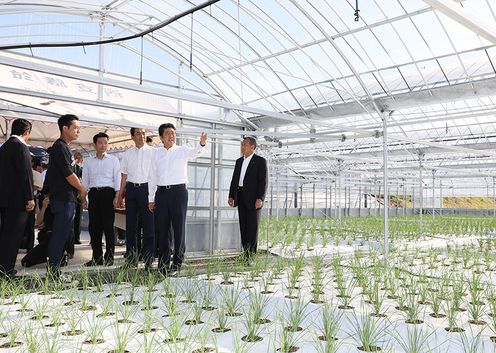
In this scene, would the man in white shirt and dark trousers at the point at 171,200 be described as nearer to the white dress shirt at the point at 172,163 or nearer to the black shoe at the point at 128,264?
the white dress shirt at the point at 172,163

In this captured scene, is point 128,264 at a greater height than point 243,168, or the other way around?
point 243,168

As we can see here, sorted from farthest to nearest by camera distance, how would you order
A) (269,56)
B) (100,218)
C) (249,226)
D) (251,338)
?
(269,56) → (249,226) → (100,218) → (251,338)

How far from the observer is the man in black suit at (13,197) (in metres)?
3.78

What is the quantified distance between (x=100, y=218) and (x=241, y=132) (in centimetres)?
185

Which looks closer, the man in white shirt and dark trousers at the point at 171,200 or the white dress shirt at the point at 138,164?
the man in white shirt and dark trousers at the point at 171,200

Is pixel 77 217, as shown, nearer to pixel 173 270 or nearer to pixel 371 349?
pixel 173 270

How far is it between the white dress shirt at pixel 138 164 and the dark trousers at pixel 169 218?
426 millimetres

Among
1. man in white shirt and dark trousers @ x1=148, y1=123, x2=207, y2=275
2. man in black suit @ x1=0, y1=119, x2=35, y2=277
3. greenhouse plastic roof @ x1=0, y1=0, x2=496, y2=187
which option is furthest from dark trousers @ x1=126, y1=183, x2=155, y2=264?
greenhouse plastic roof @ x1=0, y1=0, x2=496, y2=187

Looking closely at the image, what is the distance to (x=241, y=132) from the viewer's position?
17.4ft

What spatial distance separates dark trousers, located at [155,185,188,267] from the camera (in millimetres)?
4281

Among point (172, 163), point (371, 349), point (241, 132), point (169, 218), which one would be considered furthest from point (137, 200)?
point (371, 349)

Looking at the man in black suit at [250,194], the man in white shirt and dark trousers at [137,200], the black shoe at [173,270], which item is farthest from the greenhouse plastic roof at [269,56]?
the black shoe at [173,270]

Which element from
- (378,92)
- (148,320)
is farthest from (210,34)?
(148,320)

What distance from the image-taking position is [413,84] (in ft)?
27.9
